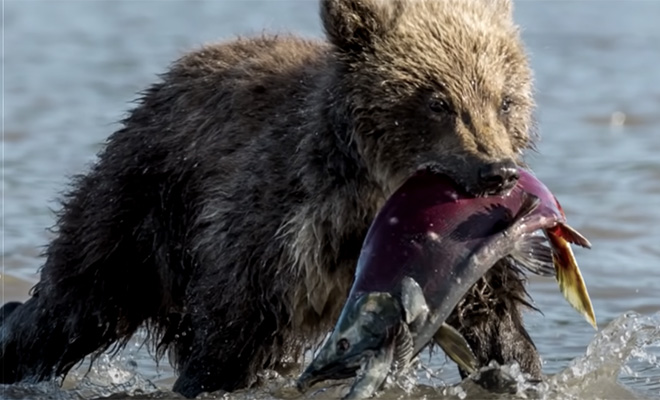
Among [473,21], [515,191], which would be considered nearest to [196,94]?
[473,21]

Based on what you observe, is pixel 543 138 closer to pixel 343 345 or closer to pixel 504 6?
pixel 504 6

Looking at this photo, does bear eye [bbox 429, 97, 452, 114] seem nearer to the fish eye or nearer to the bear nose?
the bear nose

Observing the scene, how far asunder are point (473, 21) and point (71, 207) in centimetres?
204

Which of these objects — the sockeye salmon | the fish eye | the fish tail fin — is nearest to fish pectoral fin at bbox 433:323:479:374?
the sockeye salmon

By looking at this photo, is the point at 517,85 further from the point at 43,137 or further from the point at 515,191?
the point at 43,137

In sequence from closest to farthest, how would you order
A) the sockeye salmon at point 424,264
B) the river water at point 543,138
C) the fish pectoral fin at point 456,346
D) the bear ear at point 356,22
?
the sockeye salmon at point 424,264 → the fish pectoral fin at point 456,346 → the bear ear at point 356,22 → the river water at point 543,138

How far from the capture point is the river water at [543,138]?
6953 millimetres

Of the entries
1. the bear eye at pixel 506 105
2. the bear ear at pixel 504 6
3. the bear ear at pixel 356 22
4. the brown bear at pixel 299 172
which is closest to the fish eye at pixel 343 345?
the brown bear at pixel 299 172

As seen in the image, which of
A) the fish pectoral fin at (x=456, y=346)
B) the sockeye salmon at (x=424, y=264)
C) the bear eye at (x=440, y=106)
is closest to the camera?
the sockeye salmon at (x=424, y=264)

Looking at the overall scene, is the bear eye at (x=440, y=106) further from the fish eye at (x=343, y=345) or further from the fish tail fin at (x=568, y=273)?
the fish eye at (x=343, y=345)

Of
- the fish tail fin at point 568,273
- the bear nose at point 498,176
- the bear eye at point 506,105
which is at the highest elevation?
the bear eye at point 506,105

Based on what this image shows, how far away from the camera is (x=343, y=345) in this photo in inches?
204

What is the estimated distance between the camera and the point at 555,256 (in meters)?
5.54

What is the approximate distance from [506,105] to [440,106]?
261 millimetres
